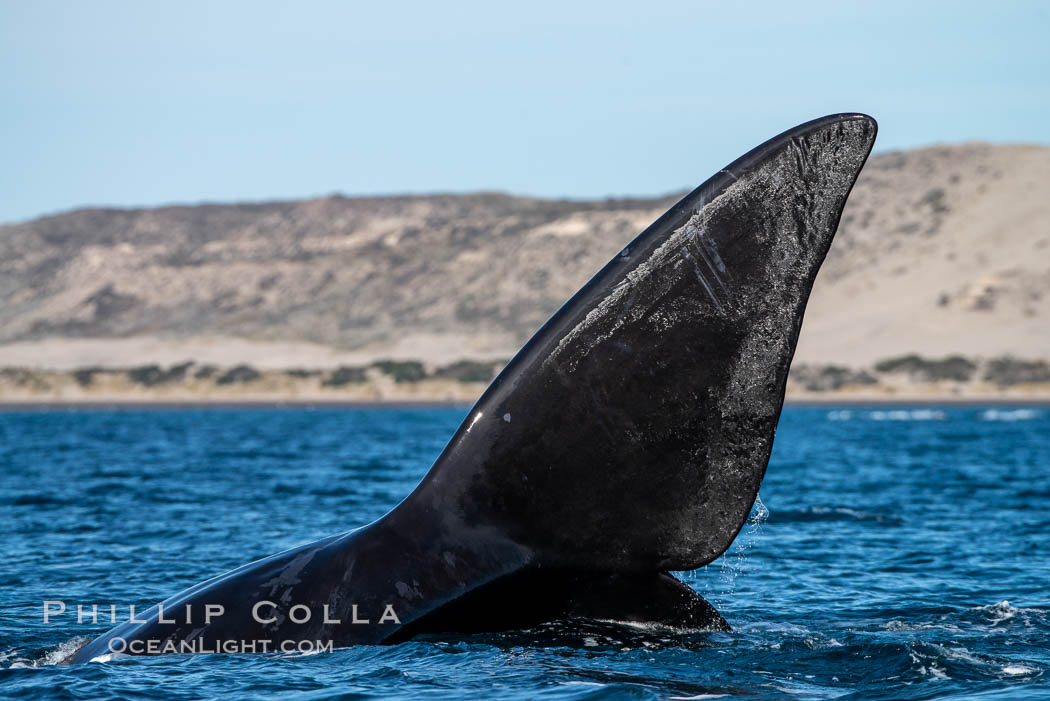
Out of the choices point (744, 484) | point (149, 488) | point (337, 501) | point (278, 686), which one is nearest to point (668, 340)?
point (744, 484)

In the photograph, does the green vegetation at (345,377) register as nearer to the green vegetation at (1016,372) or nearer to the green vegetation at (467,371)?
the green vegetation at (467,371)

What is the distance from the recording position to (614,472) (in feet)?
20.9

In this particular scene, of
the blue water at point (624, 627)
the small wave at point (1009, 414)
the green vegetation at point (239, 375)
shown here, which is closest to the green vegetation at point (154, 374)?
the green vegetation at point (239, 375)

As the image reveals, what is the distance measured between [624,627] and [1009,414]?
71.4 metres

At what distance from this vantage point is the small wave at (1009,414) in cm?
6719

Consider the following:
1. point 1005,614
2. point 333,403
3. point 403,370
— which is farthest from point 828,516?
point 403,370

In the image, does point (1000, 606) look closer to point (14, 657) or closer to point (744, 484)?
point (744, 484)

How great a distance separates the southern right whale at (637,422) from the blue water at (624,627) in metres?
0.42

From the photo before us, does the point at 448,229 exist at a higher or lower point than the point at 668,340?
higher

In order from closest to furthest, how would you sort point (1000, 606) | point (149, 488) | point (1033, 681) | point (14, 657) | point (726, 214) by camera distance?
point (726, 214)
point (1033, 681)
point (14, 657)
point (1000, 606)
point (149, 488)

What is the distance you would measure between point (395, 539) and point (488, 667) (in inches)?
36.6

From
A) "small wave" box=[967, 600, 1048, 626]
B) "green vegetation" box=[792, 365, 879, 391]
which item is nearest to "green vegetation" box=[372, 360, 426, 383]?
"green vegetation" box=[792, 365, 879, 391]

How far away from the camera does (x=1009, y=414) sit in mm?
73062

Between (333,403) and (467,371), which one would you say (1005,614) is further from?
(467,371)
